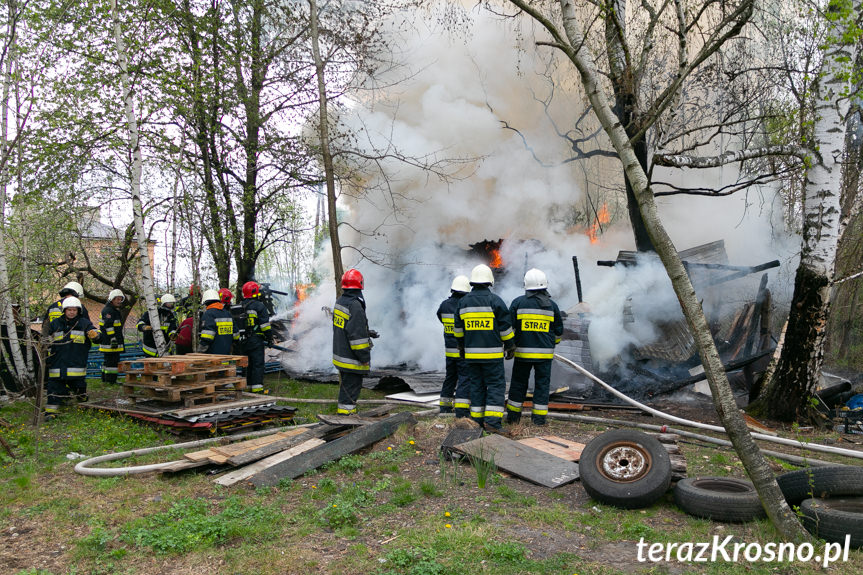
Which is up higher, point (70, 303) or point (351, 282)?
point (351, 282)

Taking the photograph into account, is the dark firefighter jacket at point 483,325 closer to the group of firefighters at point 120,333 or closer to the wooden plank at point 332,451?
the wooden plank at point 332,451

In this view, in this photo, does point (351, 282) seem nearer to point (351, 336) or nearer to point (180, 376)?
point (351, 336)

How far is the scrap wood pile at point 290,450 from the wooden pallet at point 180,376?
1.58 metres

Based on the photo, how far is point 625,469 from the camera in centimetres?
472

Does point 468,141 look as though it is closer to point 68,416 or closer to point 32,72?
point 32,72

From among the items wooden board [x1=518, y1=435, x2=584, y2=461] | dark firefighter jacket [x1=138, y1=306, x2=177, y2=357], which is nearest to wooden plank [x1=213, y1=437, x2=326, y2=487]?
wooden board [x1=518, y1=435, x2=584, y2=461]

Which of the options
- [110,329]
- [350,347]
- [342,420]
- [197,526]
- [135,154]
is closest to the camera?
[197,526]

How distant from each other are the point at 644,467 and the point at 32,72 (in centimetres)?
925

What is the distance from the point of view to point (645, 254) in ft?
36.6

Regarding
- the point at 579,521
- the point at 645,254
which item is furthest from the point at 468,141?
the point at 579,521

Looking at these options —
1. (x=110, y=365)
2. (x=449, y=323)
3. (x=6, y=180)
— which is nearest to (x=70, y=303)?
(x=6, y=180)

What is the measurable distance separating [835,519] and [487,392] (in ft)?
13.6

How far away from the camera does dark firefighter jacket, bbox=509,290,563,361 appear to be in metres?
7.45

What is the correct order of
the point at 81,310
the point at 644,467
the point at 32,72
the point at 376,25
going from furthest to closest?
1. the point at 376,25
2. the point at 81,310
3. the point at 32,72
4. the point at 644,467
